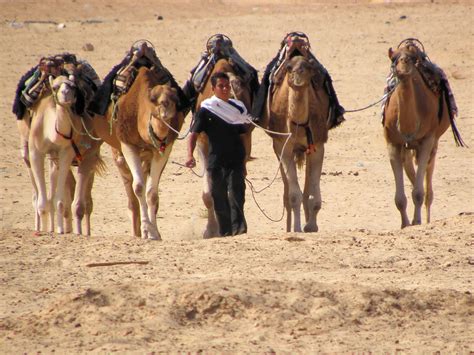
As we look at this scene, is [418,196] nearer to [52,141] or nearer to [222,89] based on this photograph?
[222,89]

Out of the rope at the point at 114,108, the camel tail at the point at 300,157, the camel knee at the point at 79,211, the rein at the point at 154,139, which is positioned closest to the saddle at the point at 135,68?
the rope at the point at 114,108

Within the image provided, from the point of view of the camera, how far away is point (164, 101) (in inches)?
495

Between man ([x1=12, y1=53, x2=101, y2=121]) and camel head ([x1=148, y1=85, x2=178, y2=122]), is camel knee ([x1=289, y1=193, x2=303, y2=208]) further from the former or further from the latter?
man ([x1=12, y1=53, x2=101, y2=121])

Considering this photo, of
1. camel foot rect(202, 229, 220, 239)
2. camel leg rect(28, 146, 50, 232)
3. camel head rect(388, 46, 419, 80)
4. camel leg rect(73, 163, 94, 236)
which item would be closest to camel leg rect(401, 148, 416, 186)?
camel head rect(388, 46, 419, 80)

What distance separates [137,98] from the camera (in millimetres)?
13344

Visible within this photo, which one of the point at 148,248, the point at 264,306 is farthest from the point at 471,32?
the point at 264,306

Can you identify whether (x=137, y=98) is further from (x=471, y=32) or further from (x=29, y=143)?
(x=471, y=32)

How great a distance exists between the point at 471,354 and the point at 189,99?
262 inches

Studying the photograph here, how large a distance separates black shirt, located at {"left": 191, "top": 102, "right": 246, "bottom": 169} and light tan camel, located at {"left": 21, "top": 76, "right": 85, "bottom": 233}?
1.68 meters

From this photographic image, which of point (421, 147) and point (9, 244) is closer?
point (9, 244)

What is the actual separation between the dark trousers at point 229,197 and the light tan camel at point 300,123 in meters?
0.61

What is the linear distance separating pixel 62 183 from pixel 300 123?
282 cm

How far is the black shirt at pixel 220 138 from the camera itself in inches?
495

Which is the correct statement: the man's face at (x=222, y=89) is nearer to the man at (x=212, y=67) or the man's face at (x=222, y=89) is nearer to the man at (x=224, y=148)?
the man at (x=224, y=148)
